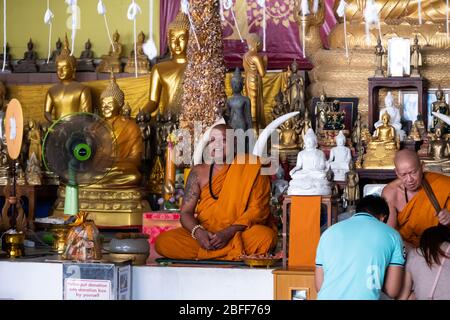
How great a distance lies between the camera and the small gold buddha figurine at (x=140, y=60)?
10.3 m

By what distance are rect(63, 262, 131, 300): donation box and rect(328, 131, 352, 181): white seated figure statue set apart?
2.55 meters

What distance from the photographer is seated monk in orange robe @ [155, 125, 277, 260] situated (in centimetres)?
620

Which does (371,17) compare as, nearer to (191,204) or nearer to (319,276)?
(191,204)

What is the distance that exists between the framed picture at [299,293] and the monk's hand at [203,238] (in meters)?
0.77

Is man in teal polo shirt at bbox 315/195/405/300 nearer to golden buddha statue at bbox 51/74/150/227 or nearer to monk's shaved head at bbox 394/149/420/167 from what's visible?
monk's shaved head at bbox 394/149/420/167

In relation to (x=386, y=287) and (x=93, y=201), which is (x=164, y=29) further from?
(x=386, y=287)

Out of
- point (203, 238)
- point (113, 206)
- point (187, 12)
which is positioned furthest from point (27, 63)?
point (203, 238)

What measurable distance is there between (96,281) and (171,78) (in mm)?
3980

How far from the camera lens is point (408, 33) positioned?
9344mm

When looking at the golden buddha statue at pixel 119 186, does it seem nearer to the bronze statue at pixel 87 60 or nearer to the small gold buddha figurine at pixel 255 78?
the small gold buddha figurine at pixel 255 78

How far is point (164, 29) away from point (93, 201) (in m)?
2.25

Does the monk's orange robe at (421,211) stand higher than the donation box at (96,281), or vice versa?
the monk's orange robe at (421,211)

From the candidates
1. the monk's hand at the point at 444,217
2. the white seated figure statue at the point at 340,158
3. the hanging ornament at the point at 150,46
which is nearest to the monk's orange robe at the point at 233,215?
the monk's hand at the point at 444,217
